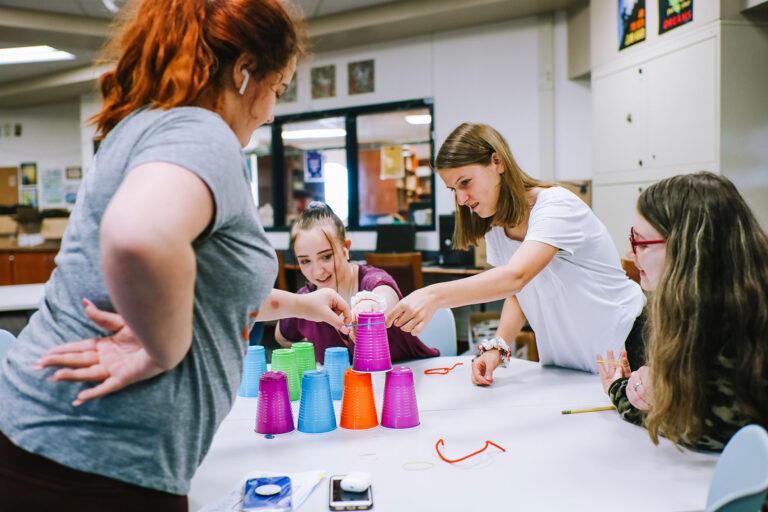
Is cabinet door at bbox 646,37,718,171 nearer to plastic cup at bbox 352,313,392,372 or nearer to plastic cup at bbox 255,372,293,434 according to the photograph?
plastic cup at bbox 352,313,392,372

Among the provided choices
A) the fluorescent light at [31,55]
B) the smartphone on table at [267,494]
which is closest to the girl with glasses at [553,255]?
the smartphone on table at [267,494]

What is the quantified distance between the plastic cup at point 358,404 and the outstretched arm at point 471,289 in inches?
6.4

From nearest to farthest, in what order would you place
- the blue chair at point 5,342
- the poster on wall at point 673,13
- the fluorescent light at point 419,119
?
the blue chair at point 5,342 < the poster on wall at point 673,13 < the fluorescent light at point 419,119

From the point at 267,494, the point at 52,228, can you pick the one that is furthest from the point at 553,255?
the point at 52,228

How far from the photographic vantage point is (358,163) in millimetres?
5848

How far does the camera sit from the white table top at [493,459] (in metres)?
1.06

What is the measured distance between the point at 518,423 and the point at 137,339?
3.45ft

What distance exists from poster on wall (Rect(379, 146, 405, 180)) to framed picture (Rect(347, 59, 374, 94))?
0.62 m

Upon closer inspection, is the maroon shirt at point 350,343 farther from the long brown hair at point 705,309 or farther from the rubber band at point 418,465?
the long brown hair at point 705,309

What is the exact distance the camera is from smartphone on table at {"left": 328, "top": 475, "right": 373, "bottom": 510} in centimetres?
103

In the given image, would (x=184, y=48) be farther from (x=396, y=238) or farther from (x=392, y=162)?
(x=392, y=162)

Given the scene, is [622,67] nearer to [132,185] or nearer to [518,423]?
[518,423]

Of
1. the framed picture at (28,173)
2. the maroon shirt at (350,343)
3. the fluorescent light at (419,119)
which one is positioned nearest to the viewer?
the maroon shirt at (350,343)

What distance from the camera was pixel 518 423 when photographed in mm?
1466
